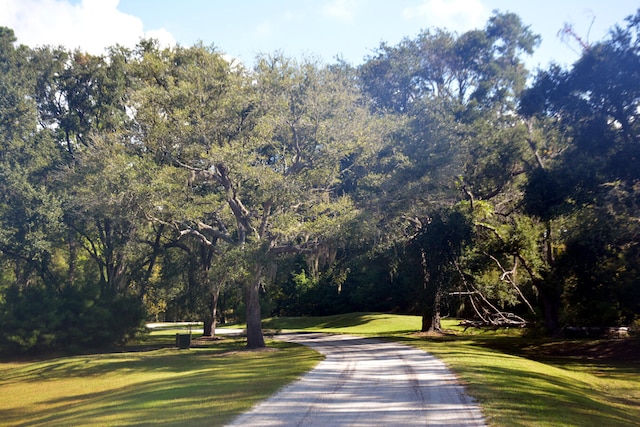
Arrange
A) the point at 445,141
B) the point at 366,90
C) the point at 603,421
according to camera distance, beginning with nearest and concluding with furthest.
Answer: the point at 603,421 → the point at 445,141 → the point at 366,90

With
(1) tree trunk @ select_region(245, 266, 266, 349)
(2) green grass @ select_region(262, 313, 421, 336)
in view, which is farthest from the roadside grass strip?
(2) green grass @ select_region(262, 313, 421, 336)

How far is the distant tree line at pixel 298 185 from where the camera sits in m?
21.8

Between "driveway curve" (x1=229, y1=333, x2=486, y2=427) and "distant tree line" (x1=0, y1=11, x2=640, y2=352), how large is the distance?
830 cm

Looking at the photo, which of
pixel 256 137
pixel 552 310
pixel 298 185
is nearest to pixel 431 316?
pixel 552 310

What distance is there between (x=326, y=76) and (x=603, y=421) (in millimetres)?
18226

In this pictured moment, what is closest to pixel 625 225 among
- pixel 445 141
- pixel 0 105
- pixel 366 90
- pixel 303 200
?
pixel 445 141

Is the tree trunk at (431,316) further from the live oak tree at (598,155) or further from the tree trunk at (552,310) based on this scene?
the live oak tree at (598,155)

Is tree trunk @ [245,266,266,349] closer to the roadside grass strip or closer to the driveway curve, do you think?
the roadside grass strip

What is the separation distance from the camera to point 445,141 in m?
27.0

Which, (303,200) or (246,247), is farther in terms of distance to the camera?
(303,200)

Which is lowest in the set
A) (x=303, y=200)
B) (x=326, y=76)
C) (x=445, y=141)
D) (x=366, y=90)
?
(x=303, y=200)

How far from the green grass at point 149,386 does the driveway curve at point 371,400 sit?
67cm

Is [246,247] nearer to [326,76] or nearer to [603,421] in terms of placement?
[326,76]

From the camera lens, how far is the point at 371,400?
1074 cm
